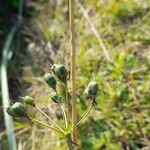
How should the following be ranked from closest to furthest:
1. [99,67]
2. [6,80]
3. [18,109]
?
[18,109] < [99,67] < [6,80]

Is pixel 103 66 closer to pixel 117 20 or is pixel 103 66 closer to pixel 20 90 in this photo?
pixel 117 20

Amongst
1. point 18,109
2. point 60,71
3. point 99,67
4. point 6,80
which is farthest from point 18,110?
point 6,80

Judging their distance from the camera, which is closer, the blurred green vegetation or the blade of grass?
the blurred green vegetation

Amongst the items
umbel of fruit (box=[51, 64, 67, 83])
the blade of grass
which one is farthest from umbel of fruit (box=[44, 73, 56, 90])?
the blade of grass

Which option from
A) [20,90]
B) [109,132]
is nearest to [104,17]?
[20,90]

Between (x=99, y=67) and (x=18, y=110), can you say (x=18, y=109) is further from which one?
(x=99, y=67)

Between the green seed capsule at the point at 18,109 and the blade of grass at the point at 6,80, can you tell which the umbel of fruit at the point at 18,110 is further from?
the blade of grass at the point at 6,80

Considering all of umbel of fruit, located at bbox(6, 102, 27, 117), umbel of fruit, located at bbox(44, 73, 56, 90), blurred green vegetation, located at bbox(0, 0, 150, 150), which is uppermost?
blurred green vegetation, located at bbox(0, 0, 150, 150)

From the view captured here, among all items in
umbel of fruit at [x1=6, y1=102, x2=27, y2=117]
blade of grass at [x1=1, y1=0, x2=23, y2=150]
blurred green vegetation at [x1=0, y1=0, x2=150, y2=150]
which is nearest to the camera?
umbel of fruit at [x1=6, y1=102, x2=27, y2=117]

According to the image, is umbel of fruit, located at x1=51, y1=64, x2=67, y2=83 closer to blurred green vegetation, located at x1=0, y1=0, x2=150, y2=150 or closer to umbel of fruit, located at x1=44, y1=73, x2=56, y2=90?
umbel of fruit, located at x1=44, y1=73, x2=56, y2=90

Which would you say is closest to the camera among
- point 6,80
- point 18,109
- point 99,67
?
point 18,109
